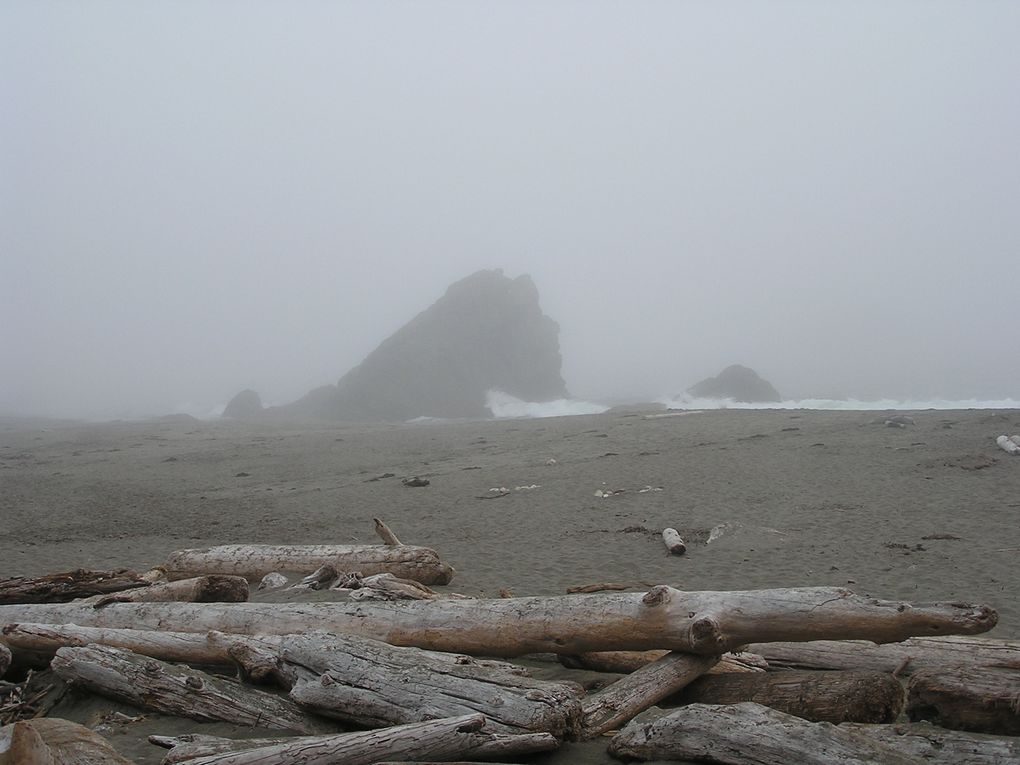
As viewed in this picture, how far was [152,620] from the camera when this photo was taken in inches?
227

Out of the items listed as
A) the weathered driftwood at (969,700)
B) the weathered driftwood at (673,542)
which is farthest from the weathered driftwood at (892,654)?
the weathered driftwood at (673,542)

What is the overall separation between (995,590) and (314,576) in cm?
786

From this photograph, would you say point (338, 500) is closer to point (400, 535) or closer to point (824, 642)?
point (400, 535)

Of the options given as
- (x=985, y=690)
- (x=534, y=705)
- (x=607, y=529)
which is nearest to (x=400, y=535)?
(x=607, y=529)

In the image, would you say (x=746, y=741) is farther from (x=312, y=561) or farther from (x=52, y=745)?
(x=312, y=561)

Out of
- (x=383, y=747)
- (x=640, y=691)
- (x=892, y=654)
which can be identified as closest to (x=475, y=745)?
(x=383, y=747)

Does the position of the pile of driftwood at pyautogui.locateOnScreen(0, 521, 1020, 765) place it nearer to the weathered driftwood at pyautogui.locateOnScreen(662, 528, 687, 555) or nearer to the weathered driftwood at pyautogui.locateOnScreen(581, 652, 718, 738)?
the weathered driftwood at pyautogui.locateOnScreen(581, 652, 718, 738)

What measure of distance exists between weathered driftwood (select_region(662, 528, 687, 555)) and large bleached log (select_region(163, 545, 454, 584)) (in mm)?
3557

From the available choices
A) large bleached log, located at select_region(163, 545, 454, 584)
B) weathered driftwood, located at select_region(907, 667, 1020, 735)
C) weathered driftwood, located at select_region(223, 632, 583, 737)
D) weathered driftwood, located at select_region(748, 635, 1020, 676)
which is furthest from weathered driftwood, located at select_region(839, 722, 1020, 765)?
large bleached log, located at select_region(163, 545, 454, 584)

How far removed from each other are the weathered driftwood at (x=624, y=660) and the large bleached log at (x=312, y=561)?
328 cm

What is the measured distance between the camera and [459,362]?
92625mm

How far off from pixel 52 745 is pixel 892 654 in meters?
5.16

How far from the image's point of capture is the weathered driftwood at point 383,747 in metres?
3.53

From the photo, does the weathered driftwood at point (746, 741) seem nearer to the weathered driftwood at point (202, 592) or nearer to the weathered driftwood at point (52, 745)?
the weathered driftwood at point (52, 745)
